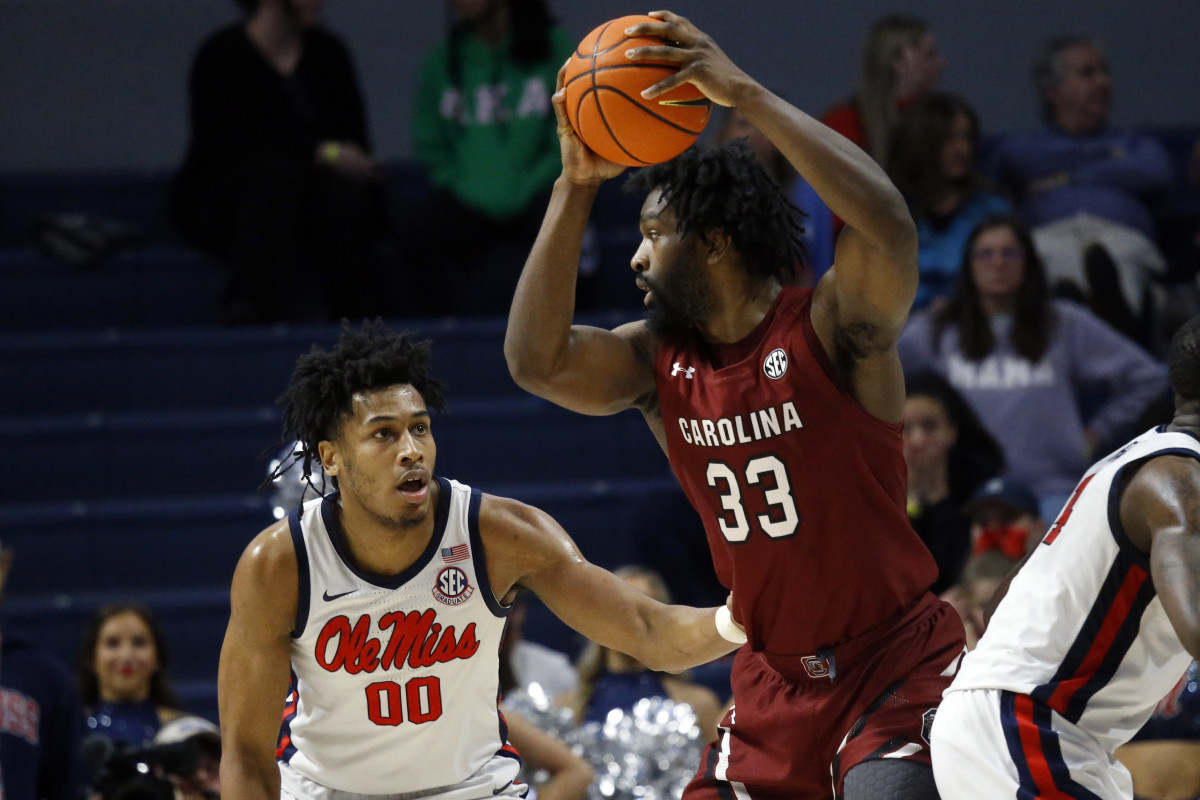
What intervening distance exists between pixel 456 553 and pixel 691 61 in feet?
4.27

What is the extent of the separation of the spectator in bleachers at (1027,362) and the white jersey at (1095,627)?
11.3 ft

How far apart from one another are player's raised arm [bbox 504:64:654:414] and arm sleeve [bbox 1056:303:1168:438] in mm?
3554

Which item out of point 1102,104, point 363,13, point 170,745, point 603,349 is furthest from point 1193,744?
point 363,13

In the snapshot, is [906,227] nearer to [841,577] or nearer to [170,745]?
[841,577]

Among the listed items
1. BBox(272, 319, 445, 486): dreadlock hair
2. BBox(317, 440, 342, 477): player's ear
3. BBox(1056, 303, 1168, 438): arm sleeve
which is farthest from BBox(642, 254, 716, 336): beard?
BBox(1056, 303, 1168, 438): arm sleeve

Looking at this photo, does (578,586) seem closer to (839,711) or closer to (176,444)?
(839,711)

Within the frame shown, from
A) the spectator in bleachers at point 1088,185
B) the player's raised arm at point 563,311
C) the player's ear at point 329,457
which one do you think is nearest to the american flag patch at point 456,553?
the player's ear at point 329,457

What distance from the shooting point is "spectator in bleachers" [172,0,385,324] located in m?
A: 7.52

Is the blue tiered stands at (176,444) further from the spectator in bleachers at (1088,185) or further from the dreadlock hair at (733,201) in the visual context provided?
the dreadlock hair at (733,201)

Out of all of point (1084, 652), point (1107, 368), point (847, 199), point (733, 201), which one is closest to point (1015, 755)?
point (1084, 652)

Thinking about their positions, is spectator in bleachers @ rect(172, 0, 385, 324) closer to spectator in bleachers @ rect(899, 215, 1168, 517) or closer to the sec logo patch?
spectator in bleachers @ rect(899, 215, 1168, 517)

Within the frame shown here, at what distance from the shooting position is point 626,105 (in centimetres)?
329

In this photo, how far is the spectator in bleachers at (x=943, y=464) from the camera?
19.2 ft

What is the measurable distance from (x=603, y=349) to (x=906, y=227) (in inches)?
30.8
